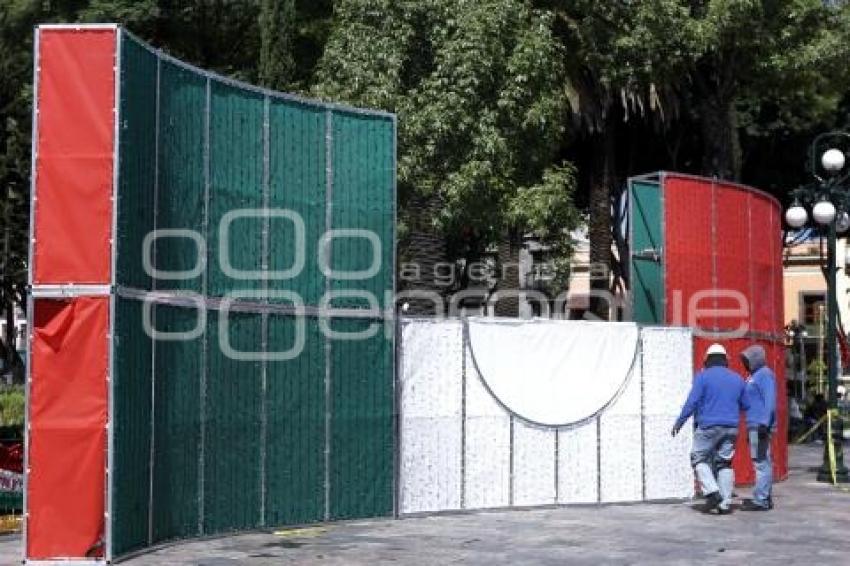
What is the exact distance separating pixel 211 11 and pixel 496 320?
15.2m

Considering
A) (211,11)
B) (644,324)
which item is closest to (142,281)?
(644,324)

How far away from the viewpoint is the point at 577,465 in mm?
14547

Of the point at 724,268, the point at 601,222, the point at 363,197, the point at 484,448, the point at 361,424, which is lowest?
the point at 484,448

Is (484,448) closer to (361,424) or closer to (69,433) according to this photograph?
(361,424)

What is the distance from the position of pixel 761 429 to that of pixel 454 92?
28.5 ft

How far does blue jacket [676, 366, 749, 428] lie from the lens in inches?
550

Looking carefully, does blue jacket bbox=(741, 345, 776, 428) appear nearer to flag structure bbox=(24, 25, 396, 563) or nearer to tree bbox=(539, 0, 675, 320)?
flag structure bbox=(24, 25, 396, 563)

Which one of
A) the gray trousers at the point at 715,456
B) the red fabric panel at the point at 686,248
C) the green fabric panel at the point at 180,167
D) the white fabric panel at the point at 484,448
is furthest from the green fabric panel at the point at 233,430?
the red fabric panel at the point at 686,248

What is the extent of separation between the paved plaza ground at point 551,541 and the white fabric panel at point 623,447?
9.8 inches

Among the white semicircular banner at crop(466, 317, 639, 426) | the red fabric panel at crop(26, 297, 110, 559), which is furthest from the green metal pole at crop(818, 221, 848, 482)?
the red fabric panel at crop(26, 297, 110, 559)

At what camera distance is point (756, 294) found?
688 inches

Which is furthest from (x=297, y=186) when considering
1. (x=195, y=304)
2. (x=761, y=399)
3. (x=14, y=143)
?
(x=14, y=143)

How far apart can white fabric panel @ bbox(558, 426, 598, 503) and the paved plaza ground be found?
0.17 meters

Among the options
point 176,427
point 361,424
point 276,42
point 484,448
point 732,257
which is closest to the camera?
point 176,427
